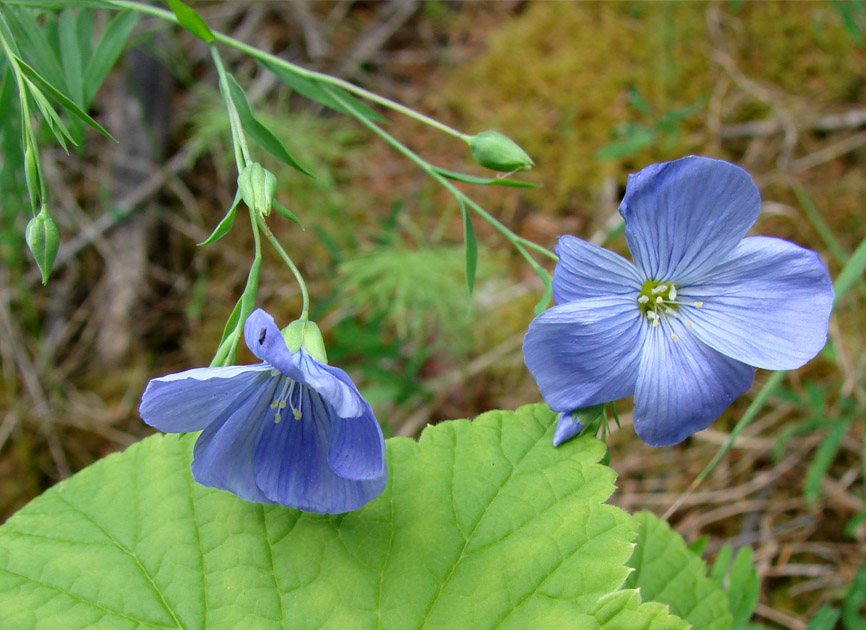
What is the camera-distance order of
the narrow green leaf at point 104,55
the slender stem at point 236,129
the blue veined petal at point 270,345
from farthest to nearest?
the narrow green leaf at point 104,55 < the slender stem at point 236,129 < the blue veined petal at point 270,345

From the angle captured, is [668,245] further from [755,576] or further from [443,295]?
[443,295]

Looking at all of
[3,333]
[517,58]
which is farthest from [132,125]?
[517,58]

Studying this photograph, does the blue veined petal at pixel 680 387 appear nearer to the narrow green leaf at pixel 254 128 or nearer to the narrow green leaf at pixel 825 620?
the narrow green leaf at pixel 825 620

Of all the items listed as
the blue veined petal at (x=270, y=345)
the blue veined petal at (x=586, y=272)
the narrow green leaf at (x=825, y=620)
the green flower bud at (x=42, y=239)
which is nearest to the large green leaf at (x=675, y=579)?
the narrow green leaf at (x=825, y=620)

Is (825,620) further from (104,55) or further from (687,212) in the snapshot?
(104,55)

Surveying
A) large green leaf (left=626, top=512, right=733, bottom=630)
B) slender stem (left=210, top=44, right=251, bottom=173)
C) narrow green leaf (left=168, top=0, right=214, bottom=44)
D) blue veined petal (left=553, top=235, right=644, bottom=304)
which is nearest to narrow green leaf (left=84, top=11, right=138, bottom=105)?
narrow green leaf (left=168, top=0, right=214, bottom=44)
